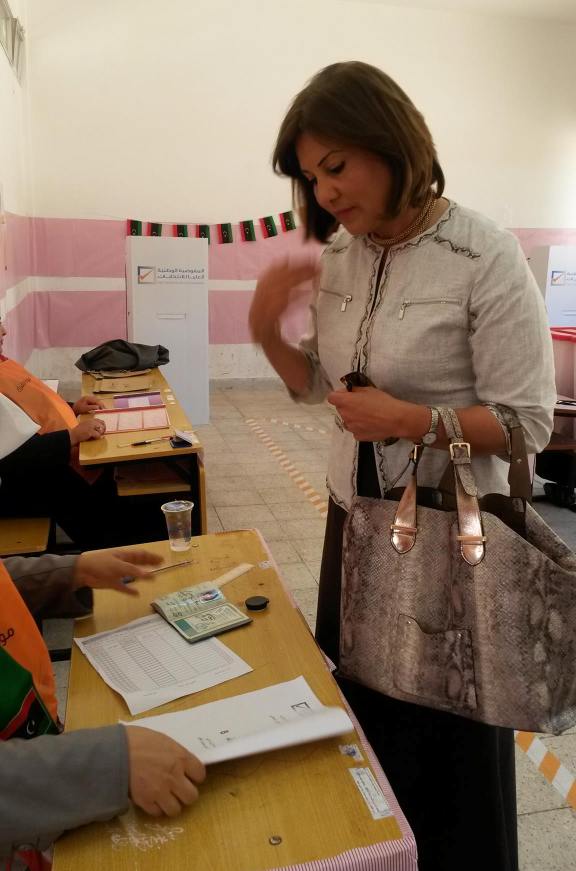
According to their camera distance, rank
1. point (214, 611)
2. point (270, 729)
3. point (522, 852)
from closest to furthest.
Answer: point (270, 729)
point (214, 611)
point (522, 852)

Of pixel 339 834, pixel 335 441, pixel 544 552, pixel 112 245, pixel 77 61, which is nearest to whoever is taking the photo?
pixel 339 834

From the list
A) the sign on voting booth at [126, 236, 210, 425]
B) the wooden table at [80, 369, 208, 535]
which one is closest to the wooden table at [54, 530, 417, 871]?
the wooden table at [80, 369, 208, 535]

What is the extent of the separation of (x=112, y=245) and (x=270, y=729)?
795 cm

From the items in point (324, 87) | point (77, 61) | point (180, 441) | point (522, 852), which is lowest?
point (522, 852)

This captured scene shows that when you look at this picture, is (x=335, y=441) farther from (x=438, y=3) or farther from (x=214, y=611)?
(x=438, y=3)

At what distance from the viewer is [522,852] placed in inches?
75.2

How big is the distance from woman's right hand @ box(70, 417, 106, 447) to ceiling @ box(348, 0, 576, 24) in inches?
294

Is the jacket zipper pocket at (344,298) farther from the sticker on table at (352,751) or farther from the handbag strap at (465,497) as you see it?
the sticker on table at (352,751)

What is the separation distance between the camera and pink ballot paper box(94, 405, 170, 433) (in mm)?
3406

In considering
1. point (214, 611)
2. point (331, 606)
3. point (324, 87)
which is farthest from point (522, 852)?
point (324, 87)

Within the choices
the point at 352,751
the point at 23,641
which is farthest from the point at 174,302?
the point at 352,751

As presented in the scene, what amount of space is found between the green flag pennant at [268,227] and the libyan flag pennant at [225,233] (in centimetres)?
41

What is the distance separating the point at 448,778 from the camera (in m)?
1.40

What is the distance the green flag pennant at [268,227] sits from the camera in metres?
8.69
